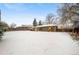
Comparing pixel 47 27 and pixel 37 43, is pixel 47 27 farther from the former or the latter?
pixel 37 43

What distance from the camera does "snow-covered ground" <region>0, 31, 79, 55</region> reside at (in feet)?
6.16

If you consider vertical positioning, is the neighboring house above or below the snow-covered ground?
above

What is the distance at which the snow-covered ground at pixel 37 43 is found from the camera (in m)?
1.88

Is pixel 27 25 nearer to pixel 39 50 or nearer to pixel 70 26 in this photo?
pixel 39 50

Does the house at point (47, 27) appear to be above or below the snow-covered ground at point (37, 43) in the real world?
above

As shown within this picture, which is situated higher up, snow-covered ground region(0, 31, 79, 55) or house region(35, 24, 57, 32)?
house region(35, 24, 57, 32)

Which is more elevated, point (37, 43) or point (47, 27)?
point (47, 27)

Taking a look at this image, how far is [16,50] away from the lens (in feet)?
6.16

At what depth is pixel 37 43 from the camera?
1.90m

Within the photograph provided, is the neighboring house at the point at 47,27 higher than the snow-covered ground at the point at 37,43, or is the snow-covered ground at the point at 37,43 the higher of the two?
the neighboring house at the point at 47,27

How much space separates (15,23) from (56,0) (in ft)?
1.90

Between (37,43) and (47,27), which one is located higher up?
(47,27)

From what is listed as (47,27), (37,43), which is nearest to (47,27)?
(47,27)

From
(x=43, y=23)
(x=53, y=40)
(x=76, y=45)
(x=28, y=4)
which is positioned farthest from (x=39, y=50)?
(x=28, y=4)
